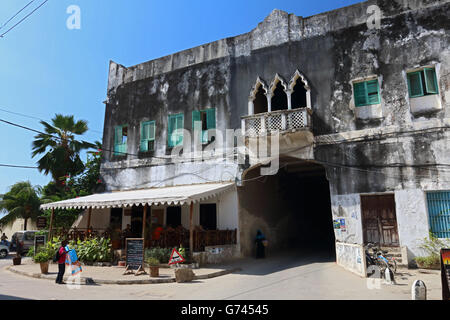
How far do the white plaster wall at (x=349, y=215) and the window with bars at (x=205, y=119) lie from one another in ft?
21.8

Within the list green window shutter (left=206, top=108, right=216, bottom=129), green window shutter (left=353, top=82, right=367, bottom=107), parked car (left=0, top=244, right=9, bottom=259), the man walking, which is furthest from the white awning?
parked car (left=0, top=244, right=9, bottom=259)

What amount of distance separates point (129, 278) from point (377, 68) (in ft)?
39.4

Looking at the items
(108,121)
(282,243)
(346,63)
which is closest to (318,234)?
(282,243)

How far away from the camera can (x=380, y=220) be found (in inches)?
484

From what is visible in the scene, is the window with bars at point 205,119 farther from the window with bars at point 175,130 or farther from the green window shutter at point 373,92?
the green window shutter at point 373,92

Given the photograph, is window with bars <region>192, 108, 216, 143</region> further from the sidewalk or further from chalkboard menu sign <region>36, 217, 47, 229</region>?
chalkboard menu sign <region>36, 217, 47, 229</region>

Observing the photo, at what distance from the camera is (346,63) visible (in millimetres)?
13586

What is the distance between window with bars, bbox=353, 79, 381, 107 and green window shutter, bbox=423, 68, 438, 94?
1.63 m

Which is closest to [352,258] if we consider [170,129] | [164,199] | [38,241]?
[164,199]

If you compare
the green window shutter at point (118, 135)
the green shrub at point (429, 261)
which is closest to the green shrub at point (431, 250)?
the green shrub at point (429, 261)

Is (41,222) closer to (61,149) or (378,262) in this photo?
(61,149)

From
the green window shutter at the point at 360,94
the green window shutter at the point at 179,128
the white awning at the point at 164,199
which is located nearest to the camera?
the white awning at the point at 164,199

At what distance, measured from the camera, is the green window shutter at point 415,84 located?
40.3ft

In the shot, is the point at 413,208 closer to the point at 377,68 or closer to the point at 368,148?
the point at 368,148
